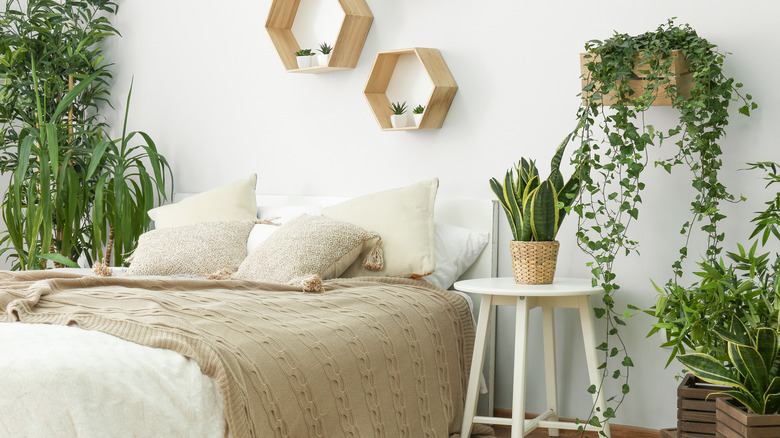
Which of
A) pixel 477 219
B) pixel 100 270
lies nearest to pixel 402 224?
pixel 477 219

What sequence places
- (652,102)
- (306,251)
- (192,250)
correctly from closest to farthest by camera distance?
(652,102) < (306,251) < (192,250)

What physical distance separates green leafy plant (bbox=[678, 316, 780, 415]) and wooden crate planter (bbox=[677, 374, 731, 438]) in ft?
1.21

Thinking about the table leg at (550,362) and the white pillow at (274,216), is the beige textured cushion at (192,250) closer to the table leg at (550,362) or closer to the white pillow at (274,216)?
the white pillow at (274,216)

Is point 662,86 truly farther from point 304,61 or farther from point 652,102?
point 304,61

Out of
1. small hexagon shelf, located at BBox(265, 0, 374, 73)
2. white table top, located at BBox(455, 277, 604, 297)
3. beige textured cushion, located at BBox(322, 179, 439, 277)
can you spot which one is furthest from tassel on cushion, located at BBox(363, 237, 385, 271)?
small hexagon shelf, located at BBox(265, 0, 374, 73)

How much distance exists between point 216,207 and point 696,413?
79.2 inches

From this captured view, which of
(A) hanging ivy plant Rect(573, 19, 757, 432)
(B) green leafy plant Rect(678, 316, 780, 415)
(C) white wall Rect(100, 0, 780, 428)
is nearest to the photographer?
(B) green leafy plant Rect(678, 316, 780, 415)

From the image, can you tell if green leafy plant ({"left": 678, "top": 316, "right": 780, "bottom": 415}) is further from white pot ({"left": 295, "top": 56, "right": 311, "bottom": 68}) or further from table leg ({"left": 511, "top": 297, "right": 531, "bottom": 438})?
white pot ({"left": 295, "top": 56, "right": 311, "bottom": 68})

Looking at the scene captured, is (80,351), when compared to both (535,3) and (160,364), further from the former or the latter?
(535,3)

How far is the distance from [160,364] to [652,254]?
5.63 feet

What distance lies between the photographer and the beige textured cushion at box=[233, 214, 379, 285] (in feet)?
8.17

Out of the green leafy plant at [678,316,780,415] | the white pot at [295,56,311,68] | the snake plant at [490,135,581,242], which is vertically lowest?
the green leafy plant at [678,316,780,415]

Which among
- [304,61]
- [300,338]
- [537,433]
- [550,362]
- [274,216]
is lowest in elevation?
[537,433]

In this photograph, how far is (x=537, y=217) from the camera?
240 centimetres
